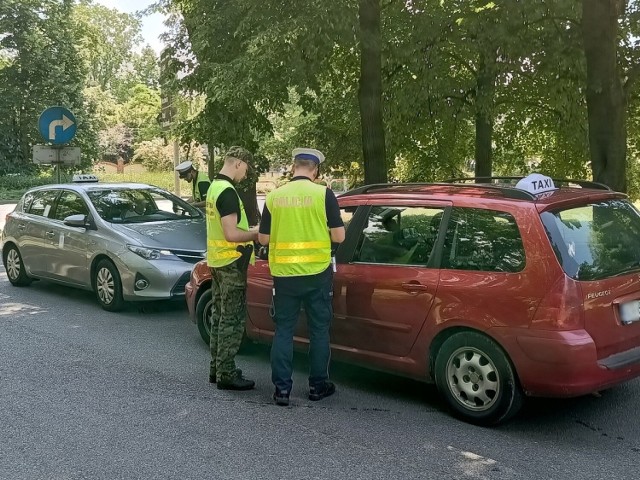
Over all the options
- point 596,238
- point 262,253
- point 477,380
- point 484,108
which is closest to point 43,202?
point 262,253

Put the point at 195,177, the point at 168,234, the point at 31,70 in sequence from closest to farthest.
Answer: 1. the point at 168,234
2. the point at 195,177
3. the point at 31,70

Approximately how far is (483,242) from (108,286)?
522 centimetres

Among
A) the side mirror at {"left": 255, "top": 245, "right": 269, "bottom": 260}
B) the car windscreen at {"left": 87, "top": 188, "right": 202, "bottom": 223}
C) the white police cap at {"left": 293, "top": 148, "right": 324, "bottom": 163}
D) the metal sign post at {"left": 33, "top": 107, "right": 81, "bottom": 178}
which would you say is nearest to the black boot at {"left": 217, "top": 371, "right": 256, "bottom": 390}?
the side mirror at {"left": 255, "top": 245, "right": 269, "bottom": 260}

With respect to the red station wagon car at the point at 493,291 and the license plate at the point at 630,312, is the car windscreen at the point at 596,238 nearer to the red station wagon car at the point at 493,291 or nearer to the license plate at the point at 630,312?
the red station wagon car at the point at 493,291

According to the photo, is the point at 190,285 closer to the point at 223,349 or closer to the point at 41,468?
the point at 223,349

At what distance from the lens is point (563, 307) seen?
429 cm

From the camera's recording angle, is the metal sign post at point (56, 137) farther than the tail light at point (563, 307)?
Yes

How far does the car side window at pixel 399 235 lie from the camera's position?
199 inches

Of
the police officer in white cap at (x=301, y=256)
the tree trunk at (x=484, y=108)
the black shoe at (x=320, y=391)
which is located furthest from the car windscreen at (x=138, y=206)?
the tree trunk at (x=484, y=108)

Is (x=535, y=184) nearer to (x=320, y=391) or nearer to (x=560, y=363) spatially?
(x=560, y=363)

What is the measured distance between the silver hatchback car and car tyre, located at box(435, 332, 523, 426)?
13.9 feet

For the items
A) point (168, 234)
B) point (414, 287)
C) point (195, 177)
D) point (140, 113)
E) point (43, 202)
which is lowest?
point (414, 287)

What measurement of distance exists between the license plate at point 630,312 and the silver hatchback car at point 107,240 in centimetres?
505

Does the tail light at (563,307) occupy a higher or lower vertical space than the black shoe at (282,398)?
higher
